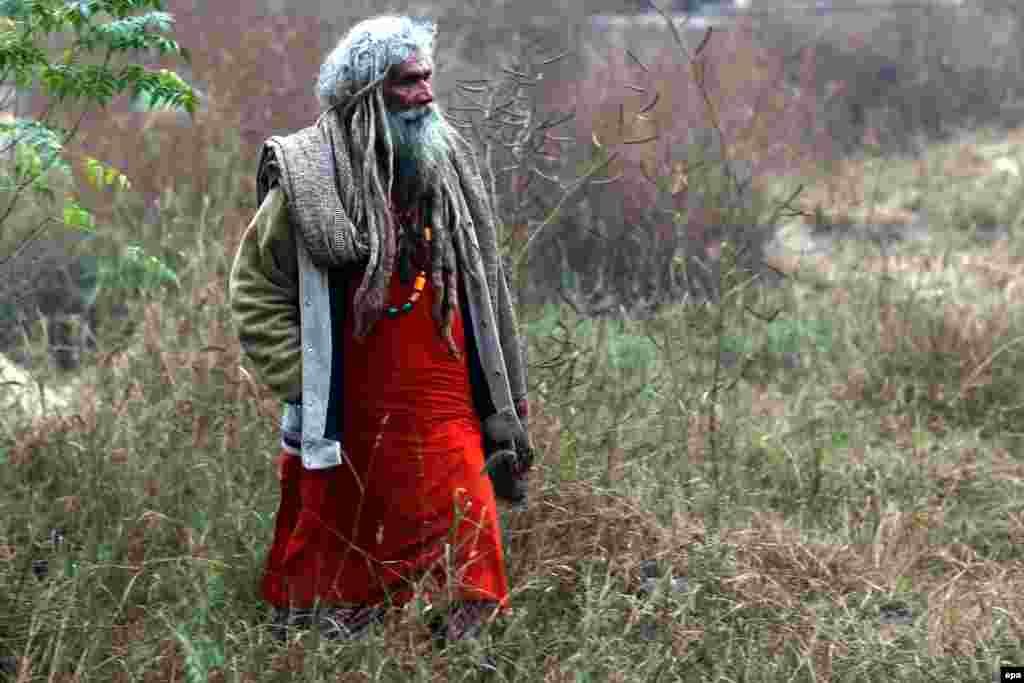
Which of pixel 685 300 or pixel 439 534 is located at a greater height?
pixel 685 300

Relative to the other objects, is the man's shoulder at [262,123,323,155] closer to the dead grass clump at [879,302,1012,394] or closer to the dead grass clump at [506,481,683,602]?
the dead grass clump at [506,481,683,602]

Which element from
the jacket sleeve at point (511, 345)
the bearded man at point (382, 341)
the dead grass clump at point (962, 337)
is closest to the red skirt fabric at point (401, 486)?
the bearded man at point (382, 341)

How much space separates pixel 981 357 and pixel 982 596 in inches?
84.5

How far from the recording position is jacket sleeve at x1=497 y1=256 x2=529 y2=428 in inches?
153

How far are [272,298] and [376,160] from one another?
0.43 metres

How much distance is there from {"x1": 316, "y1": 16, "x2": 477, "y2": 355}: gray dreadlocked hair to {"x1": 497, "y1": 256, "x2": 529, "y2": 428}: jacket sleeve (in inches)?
8.0

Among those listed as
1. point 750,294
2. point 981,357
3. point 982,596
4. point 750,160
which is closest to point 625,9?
point 750,160

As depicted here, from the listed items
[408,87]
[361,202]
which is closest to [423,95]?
[408,87]

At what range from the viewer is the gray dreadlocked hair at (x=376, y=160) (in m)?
3.59

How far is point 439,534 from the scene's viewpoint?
3.76 meters

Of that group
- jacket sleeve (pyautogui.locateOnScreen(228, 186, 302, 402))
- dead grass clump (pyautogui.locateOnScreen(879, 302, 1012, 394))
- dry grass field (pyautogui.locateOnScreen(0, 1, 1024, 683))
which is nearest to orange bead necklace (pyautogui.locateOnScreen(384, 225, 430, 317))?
jacket sleeve (pyautogui.locateOnScreen(228, 186, 302, 402))

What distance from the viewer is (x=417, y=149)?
3.66m

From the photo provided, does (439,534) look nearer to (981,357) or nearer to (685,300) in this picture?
(685,300)

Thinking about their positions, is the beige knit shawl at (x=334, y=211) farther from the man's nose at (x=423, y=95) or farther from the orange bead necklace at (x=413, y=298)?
the man's nose at (x=423, y=95)
